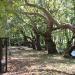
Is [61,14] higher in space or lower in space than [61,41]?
higher

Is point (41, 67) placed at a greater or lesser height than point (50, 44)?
lesser

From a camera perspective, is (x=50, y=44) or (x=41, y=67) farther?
(x=50, y=44)

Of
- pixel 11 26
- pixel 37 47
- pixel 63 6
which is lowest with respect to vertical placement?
pixel 37 47

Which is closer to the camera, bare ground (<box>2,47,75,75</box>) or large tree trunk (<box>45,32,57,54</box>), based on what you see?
bare ground (<box>2,47,75,75</box>)

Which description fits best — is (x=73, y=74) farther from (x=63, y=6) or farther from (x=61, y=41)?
(x=61, y=41)

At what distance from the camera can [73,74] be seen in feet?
37.5

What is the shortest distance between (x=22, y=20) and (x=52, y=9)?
3.49m

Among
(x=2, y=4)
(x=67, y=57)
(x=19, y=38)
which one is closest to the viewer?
(x=2, y=4)

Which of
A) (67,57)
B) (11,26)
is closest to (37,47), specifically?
(11,26)

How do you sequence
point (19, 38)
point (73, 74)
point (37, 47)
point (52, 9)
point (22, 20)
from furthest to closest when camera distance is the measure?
point (19, 38) → point (37, 47) → point (22, 20) → point (52, 9) → point (73, 74)

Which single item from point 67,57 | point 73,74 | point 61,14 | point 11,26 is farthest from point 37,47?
point 73,74

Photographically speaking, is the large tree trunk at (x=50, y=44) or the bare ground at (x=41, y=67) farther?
the large tree trunk at (x=50, y=44)

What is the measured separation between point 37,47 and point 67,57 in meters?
10.5

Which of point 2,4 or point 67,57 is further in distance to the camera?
point 67,57
